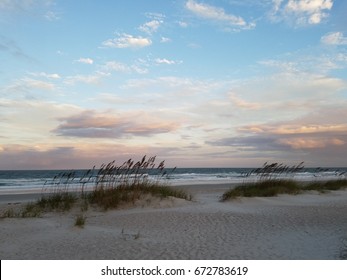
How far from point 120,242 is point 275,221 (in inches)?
212

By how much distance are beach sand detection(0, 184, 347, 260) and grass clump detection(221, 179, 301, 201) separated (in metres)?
2.44

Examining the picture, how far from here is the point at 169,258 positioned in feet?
24.3

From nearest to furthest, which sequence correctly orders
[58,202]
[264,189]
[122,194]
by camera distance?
[58,202] < [122,194] < [264,189]

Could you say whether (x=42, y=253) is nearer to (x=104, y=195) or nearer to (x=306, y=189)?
(x=104, y=195)

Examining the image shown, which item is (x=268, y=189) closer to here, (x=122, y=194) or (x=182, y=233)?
(x=122, y=194)

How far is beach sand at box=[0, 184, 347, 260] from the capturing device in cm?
778

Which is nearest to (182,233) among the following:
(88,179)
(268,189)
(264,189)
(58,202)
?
(58,202)

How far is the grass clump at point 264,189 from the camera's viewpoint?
17.2m

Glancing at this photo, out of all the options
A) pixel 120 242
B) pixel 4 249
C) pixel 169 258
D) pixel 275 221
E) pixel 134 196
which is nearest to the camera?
pixel 169 258

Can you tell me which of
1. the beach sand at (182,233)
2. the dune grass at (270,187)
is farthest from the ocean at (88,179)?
the beach sand at (182,233)

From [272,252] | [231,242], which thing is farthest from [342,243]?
[231,242]

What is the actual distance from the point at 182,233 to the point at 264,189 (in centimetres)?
985

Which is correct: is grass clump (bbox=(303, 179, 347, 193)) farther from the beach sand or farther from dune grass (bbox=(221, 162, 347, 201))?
the beach sand

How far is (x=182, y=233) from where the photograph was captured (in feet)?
32.3
